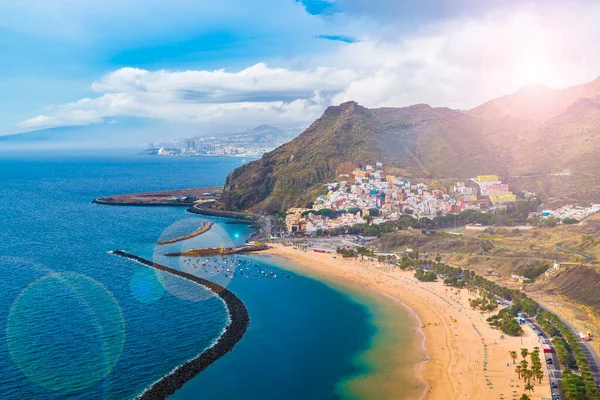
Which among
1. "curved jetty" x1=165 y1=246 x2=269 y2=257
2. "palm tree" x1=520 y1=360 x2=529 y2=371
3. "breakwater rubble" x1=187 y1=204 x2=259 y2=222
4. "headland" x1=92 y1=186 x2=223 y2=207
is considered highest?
"headland" x1=92 y1=186 x2=223 y2=207

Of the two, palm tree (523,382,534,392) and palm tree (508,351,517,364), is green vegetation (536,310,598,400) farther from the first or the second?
palm tree (508,351,517,364)

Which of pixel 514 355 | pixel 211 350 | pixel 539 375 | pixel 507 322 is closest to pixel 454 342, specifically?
pixel 507 322

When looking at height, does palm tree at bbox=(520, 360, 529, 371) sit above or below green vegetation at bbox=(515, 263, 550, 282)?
below

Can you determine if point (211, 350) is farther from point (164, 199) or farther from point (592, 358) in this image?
point (164, 199)

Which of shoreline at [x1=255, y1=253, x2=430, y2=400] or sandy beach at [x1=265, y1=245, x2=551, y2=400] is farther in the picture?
shoreline at [x1=255, y1=253, x2=430, y2=400]

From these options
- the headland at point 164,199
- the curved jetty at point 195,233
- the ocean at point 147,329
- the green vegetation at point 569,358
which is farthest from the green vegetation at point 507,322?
the headland at point 164,199

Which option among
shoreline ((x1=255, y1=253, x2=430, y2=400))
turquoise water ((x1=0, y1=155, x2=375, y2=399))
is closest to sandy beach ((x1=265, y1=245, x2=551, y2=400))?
shoreline ((x1=255, y1=253, x2=430, y2=400))
